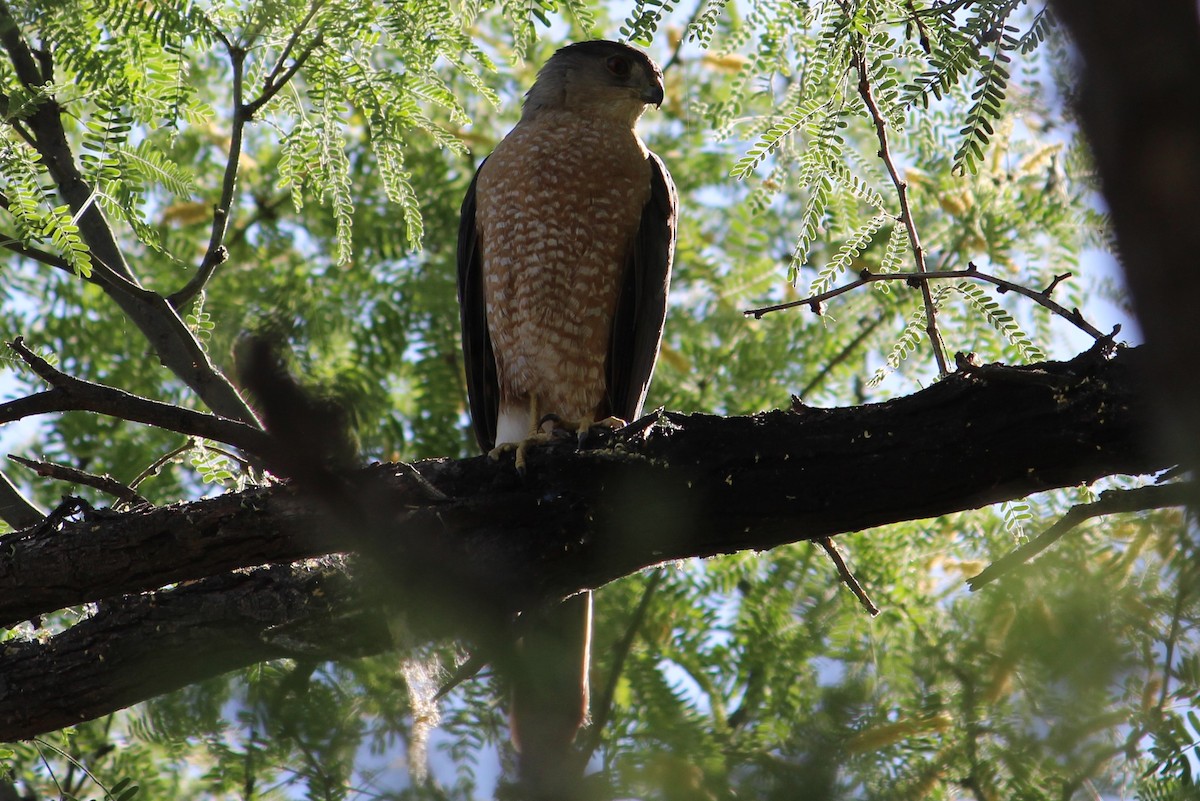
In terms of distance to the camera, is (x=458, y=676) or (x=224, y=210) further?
(x=224, y=210)

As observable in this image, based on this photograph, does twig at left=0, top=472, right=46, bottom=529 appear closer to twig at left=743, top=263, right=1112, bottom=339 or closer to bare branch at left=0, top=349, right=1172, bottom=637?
bare branch at left=0, top=349, right=1172, bottom=637

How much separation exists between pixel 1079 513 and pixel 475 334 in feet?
10.6

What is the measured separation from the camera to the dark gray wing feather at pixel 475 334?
4957 mm

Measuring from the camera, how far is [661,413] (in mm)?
2846

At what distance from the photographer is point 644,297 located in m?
4.68

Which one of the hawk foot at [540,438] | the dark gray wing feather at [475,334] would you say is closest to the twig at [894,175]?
the hawk foot at [540,438]

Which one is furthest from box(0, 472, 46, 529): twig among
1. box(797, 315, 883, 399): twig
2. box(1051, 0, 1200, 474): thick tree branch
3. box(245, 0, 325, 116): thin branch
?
box(1051, 0, 1200, 474): thick tree branch

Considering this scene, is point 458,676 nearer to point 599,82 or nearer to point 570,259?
point 570,259

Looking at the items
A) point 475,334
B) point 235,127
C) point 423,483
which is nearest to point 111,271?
point 235,127

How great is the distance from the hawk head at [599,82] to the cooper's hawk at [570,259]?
0.05 ft

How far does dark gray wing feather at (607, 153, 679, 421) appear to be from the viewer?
4676 mm

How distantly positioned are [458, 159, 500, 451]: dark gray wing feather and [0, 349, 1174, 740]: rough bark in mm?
2041

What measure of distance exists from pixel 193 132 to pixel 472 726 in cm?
580

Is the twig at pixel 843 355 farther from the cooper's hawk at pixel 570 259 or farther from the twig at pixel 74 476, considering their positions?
the twig at pixel 74 476
